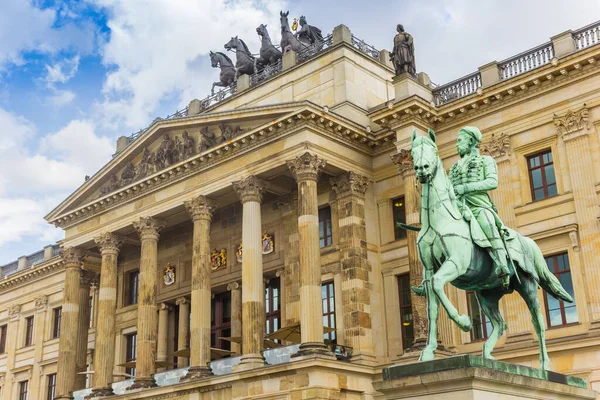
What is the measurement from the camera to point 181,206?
36125mm

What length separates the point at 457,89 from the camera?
33.3 metres

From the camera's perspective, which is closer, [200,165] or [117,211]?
[200,165]

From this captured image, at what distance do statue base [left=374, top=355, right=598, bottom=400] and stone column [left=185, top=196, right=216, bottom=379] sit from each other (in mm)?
21970

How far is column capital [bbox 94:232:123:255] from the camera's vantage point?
1543 inches

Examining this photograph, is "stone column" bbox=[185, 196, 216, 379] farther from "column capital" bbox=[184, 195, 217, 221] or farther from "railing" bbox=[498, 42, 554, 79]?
"railing" bbox=[498, 42, 554, 79]

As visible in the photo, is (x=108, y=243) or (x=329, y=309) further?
(x=108, y=243)

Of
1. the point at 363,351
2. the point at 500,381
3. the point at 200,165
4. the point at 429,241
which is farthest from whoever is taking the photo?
the point at 200,165

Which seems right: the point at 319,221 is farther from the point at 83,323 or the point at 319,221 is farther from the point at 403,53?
the point at 83,323

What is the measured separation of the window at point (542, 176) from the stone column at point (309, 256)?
836 centimetres

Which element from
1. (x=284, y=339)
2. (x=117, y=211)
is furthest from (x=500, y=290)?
(x=117, y=211)

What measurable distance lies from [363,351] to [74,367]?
54.6 feet

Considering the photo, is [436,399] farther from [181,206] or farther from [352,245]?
[181,206]

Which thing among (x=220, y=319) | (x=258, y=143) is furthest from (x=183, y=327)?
(x=258, y=143)

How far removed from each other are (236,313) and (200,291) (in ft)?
12.5
